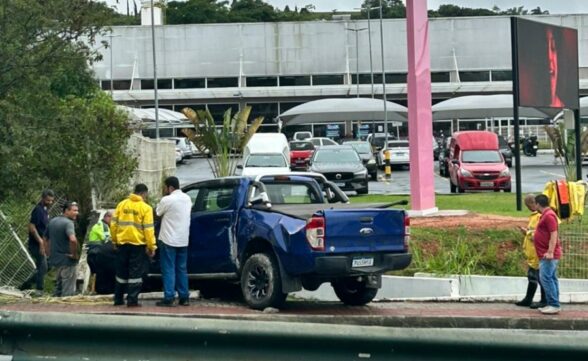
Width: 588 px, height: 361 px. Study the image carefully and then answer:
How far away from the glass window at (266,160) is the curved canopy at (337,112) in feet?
69.4

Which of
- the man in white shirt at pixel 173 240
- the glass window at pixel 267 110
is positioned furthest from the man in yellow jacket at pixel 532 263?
the glass window at pixel 267 110

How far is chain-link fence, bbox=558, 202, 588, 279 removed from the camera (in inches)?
635

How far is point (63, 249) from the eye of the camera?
48.3 feet

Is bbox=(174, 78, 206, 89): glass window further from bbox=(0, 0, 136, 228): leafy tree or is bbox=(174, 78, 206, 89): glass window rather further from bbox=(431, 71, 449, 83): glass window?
bbox=(0, 0, 136, 228): leafy tree

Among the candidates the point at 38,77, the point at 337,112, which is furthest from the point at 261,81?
the point at 38,77

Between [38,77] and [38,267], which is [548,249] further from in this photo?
[38,77]

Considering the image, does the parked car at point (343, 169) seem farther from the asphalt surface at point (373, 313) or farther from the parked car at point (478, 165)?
the asphalt surface at point (373, 313)

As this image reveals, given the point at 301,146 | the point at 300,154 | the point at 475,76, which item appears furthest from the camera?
the point at 475,76

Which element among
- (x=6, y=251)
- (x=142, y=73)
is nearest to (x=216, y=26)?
(x=142, y=73)

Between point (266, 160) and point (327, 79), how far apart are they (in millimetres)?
43552

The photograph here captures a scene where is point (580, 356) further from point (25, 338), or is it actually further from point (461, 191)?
point (461, 191)

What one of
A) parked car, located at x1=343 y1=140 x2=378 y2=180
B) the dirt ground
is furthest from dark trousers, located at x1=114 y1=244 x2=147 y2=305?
parked car, located at x1=343 y1=140 x2=378 y2=180

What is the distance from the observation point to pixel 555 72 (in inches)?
971

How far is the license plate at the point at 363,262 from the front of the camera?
1196cm
